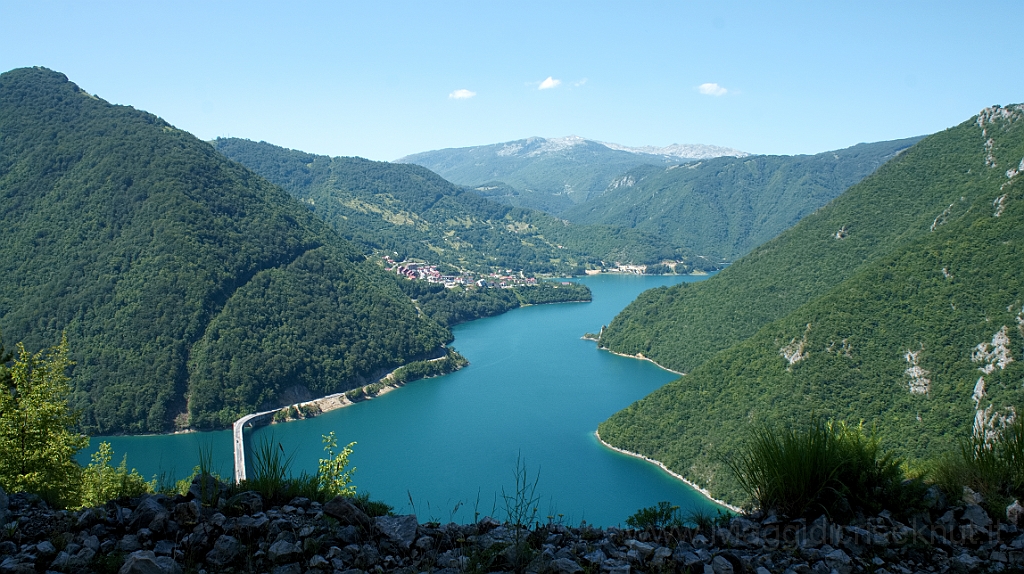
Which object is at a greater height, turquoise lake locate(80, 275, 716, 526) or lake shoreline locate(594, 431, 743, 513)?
turquoise lake locate(80, 275, 716, 526)

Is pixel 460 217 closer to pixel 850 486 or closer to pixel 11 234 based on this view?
pixel 11 234

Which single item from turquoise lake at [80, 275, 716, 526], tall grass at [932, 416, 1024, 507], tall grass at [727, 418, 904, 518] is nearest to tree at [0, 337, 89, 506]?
tall grass at [727, 418, 904, 518]

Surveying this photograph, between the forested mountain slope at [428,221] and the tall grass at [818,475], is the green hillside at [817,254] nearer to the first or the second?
the tall grass at [818,475]

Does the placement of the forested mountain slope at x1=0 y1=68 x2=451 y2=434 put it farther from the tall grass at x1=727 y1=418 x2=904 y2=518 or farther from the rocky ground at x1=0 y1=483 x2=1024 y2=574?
the tall grass at x1=727 y1=418 x2=904 y2=518

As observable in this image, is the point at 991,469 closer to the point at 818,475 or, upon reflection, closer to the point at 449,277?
the point at 818,475

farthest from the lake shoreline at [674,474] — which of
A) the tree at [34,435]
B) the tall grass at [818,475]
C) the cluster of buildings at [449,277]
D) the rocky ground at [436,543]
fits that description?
the cluster of buildings at [449,277]

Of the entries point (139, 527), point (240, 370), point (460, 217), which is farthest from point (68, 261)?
point (460, 217)
